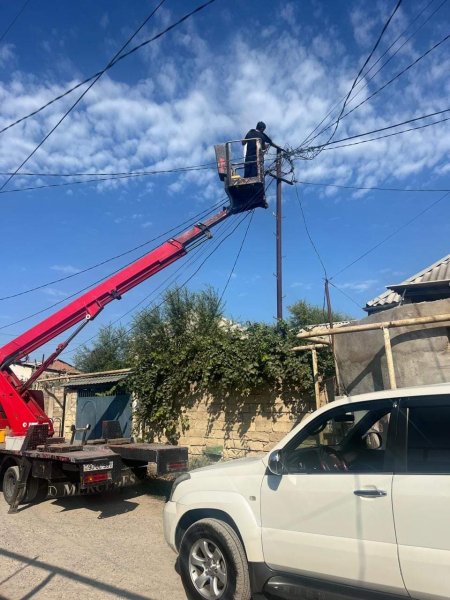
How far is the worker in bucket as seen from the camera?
12.1 meters

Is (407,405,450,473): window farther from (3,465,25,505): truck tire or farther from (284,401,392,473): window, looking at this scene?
(3,465,25,505): truck tire

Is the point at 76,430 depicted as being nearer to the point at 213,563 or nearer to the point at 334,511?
the point at 213,563

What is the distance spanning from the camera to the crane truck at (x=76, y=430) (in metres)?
8.00

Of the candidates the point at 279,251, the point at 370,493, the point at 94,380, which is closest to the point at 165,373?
the point at 94,380

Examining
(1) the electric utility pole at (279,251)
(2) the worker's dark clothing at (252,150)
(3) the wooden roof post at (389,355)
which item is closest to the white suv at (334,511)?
(3) the wooden roof post at (389,355)

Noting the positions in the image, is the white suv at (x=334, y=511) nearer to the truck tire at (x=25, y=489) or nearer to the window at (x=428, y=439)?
the window at (x=428, y=439)

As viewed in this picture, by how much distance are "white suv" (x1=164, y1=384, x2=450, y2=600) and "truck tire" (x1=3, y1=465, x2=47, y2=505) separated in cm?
507

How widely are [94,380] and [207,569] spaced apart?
10782mm

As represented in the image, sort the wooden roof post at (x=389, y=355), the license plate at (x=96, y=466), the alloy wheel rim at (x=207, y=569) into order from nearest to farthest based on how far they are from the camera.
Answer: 1. the alloy wheel rim at (x=207, y=569)
2. the wooden roof post at (x=389, y=355)
3. the license plate at (x=96, y=466)

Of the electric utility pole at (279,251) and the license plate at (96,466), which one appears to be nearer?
the license plate at (96,466)

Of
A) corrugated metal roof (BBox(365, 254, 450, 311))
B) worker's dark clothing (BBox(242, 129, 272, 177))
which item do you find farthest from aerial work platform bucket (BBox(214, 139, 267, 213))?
corrugated metal roof (BBox(365, 254, 450, 311))

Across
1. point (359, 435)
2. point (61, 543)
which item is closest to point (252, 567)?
point (359, 435)

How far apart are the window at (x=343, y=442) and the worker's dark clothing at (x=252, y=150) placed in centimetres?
888

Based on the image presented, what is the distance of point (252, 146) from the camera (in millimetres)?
12438
